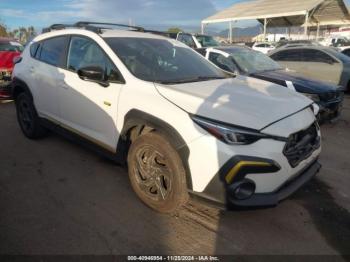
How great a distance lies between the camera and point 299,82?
255 inches

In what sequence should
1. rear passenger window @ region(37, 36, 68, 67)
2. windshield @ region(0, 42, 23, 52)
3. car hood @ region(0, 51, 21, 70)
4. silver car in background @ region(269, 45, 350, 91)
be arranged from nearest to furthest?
rear passenger window @ region(37, 36, 68, 67), car hood @ region(0, 51, 21, 70), windshield @ region(0, 42, 23, 52), silver car in background @ region(269, 45, 350, 91)

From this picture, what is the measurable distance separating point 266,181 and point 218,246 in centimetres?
72

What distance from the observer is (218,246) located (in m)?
3.02

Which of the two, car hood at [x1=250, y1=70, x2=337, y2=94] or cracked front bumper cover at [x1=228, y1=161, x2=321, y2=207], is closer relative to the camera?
cracked front bumper cover at [x1=228, y1=161, x2=321, y2=207]

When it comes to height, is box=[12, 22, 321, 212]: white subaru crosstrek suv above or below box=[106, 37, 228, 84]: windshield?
below

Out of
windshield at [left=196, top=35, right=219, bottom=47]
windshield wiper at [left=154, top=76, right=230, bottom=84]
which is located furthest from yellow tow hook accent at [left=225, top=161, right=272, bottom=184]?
windshield at [left=196, top=35, right=219, bottom=47]

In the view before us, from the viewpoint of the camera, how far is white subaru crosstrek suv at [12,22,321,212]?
2895 mm

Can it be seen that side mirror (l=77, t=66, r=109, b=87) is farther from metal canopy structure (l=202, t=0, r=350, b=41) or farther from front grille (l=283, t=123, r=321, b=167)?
metal canopy structure (l=202, t=0, r=350, b=41)

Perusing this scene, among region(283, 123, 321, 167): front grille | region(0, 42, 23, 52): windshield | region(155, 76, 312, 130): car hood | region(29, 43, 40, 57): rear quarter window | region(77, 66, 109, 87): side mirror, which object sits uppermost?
region(29, 43, 40, 57): rear quarter window

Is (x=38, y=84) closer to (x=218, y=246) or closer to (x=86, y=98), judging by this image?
(x=86, y=98)

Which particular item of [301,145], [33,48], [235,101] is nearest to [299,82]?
[301,145]

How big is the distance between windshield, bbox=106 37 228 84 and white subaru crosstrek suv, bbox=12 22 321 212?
0.01 m

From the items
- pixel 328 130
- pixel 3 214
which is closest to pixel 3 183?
pixel 3 214

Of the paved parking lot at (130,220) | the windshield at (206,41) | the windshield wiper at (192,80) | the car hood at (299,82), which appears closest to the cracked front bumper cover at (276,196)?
the paved parking lot at (130,220)
